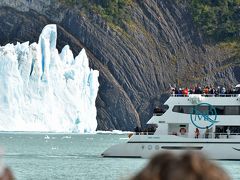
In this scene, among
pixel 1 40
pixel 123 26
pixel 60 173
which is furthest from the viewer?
pixel 123 26

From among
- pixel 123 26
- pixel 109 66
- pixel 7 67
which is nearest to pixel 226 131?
pixel 7 67

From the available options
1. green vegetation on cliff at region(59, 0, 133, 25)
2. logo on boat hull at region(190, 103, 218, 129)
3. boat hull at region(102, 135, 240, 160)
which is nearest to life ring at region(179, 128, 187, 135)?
logo on boat hull at region(190, 103, 218, 129)

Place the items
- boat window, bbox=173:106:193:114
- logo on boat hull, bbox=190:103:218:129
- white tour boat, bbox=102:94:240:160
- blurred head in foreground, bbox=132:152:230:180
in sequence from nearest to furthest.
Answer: blurred head in foreground, bbox=132:152:230:180 < white tour boat, bbox=102:94:240:160 < logo on boat hull, bbox=190:103:218:129 < boat window, bbox=173:106:193:114

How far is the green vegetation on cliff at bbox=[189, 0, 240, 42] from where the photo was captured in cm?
18050

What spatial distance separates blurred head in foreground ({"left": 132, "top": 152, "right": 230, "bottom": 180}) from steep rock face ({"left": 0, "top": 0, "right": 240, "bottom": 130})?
14090cm

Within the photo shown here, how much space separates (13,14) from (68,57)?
43302 mm

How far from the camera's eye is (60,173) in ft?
132

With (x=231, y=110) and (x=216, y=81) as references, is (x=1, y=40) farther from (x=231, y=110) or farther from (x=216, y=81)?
(x=231, y=110)

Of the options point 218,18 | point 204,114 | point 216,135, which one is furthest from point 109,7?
point 216,135

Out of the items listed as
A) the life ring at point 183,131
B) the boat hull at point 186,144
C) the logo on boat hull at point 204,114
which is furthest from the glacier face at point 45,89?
the logo on boat hull at point 204,114

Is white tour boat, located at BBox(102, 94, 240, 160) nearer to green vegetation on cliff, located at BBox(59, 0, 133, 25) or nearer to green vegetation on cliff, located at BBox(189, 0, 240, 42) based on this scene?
green vegetation on cliff, located at BBox(59, 0, 133, 25)

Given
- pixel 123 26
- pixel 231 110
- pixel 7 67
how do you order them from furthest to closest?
pixel 123 26
pixel 7 67
pixel 231 110

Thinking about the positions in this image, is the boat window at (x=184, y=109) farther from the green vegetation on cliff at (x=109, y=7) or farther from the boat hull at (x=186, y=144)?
the green vegetation on cliff at (x=109, y=7)

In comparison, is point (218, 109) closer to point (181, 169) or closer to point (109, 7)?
point (181, 169)
